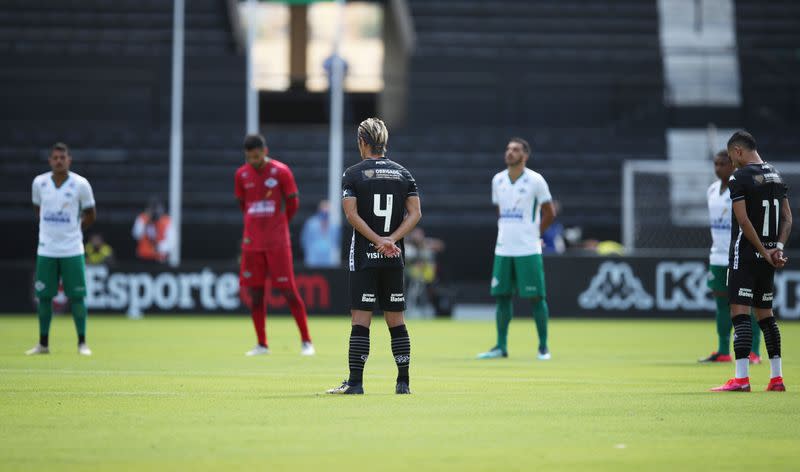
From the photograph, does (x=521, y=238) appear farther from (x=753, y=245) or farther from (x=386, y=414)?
(x=386, y=414)

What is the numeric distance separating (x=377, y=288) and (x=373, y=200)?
A: 2.18 feet

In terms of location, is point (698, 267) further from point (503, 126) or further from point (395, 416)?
point (395, 416)

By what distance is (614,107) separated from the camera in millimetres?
36094

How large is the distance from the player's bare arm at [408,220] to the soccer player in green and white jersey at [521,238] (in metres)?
4.72

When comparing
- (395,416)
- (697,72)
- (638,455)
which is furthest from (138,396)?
(697,72)

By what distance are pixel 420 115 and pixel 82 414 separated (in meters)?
28.6

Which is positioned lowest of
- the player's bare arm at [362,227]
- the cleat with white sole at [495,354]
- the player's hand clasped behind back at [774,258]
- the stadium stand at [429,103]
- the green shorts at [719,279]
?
the cleat with white sole at [495,354]

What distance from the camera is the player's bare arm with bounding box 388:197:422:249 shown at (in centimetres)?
1045

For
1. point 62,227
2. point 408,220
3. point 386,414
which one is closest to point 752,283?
point 408,220

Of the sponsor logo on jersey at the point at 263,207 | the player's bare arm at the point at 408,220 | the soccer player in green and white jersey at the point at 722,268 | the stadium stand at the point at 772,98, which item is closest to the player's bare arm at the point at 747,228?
the player's bare arm at the point at 408,220

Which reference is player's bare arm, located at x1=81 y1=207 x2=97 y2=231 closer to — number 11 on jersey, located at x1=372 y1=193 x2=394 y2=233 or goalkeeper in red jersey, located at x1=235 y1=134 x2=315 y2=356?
goalkeeper in red jersey, located at x1=235 y1=134 x2=315 y2=356

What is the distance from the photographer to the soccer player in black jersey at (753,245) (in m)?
10.9

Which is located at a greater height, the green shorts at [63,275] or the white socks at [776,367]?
the green shorts at [63,275]

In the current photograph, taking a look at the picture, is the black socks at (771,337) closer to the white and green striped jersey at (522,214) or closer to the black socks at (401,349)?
the black socks at (401,349)
